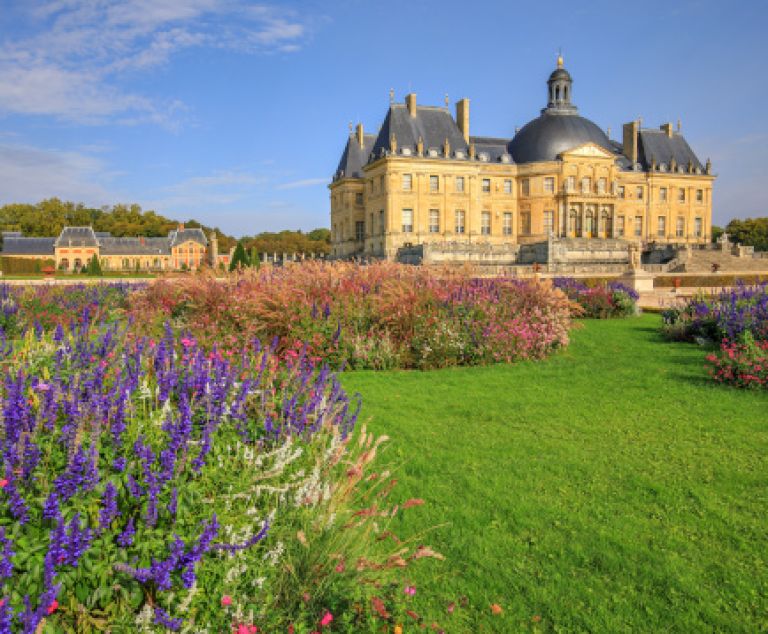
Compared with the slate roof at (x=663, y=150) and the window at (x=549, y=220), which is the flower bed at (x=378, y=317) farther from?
the slate roof at (x=663, y=150)

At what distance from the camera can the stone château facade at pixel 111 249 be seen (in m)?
67.2

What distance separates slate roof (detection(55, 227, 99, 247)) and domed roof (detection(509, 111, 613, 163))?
1886 inches

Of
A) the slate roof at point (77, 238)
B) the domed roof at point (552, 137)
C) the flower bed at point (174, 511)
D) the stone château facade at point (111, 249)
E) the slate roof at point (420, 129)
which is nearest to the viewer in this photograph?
the flower bed at point (174, 511)

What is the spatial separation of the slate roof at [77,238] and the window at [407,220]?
43054mm

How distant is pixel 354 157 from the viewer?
1897 inches

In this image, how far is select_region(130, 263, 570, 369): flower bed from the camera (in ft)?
26.1

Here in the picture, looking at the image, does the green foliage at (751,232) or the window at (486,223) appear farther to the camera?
the green foliage at (751,232)

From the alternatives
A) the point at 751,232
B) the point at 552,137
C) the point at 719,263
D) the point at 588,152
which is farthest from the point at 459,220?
the point at 751,232

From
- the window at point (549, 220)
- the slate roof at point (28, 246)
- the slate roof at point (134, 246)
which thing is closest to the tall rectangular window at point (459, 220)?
the window at point (549, 220)

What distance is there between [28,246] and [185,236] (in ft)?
56.0

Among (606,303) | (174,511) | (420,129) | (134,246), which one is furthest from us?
(134,246)

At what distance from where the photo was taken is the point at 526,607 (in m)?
2.72

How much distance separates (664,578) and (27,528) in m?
2.75

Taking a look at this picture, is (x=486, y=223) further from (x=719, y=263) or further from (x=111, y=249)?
(x=111, y=249)
